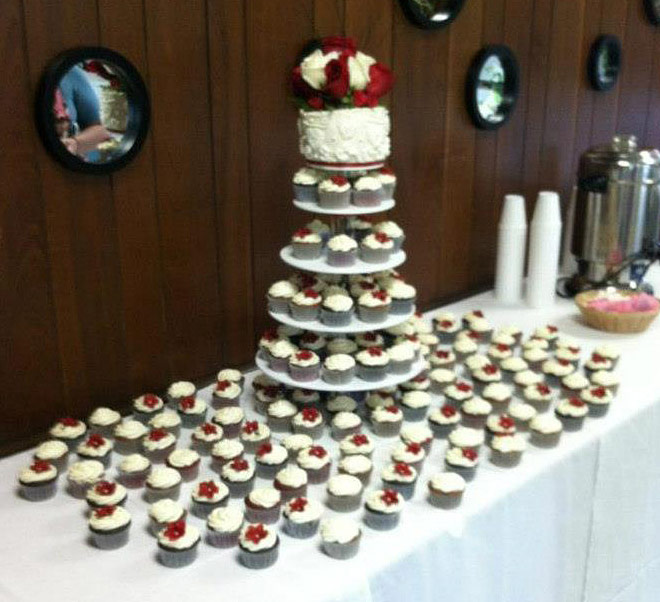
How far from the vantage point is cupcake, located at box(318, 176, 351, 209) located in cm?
138

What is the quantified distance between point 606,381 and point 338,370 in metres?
0.55

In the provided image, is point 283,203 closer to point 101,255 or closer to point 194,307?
point 194,307

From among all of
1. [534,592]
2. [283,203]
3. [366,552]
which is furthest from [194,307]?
[534,592]

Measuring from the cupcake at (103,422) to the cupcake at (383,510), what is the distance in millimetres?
490

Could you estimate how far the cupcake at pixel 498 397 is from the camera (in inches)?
60.4

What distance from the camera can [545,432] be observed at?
1397 mm

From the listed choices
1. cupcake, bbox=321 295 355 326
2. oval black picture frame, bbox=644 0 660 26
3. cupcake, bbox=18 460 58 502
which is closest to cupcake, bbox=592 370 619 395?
cupcake, bbox=321 295 355 326

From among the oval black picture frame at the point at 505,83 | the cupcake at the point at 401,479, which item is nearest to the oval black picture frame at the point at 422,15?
the oval black picture frame at the point at 505,83

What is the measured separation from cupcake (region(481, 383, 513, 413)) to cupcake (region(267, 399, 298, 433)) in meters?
0.37

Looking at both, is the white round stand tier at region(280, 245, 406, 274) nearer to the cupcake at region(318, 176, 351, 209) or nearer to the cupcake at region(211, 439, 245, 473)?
the cupcake at region(318, 176, 351, 209)

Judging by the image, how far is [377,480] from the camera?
4.27 feet

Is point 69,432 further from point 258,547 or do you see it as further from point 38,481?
point 258,547

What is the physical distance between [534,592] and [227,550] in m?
0.53

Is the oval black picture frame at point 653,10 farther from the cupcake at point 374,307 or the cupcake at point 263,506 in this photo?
the cupcake at point 263,506
